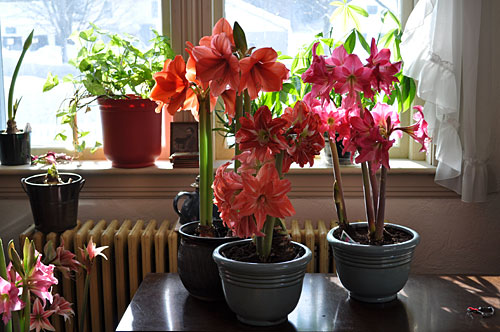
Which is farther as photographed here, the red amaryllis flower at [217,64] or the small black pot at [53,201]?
the small black pot at [53,201]

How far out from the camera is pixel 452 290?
4.11 feet

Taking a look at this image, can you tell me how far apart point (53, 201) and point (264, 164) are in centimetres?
112

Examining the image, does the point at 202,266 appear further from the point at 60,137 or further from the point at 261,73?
the point at 60,137

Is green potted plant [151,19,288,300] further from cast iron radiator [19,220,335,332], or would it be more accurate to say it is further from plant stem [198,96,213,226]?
cast iron radiator [19,220,335,332]

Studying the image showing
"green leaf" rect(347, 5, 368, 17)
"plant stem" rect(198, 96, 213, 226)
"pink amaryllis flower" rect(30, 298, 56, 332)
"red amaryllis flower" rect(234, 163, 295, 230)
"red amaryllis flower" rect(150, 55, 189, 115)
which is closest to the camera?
"red amaryllis flower" rect(234, 163, 295, 230)

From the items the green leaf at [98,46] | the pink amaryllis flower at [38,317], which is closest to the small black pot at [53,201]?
the green leaf at [98,46]

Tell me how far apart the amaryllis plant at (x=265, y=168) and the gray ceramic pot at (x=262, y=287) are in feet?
0.20

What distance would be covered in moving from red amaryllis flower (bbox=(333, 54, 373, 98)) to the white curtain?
938 millimetres

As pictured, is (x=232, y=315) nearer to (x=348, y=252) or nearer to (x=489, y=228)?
(x=348, y=252)

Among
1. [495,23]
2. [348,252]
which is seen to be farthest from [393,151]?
[348,252]

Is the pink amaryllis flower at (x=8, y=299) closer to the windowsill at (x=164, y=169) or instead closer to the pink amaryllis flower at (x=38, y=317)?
the pink amaryllis flower at (x=38, y=317)

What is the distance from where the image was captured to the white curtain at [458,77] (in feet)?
6.19

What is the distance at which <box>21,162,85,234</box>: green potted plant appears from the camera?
74.3 inches

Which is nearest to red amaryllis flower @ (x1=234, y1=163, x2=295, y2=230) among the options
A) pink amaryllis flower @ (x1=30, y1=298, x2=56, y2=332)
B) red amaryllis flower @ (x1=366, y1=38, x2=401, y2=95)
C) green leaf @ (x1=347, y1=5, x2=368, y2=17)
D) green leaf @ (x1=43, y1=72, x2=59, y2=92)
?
red amaryllis flower @ (x1=366, y1=38, x2=401, y2=95)
